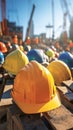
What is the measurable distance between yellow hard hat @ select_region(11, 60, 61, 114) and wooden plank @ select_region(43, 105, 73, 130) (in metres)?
0.08

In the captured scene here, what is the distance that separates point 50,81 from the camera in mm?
3053

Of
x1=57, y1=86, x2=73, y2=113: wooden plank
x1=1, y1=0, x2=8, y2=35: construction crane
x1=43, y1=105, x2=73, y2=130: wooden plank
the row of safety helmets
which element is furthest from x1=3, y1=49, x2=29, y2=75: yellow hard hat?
x1=1, y1=0, x2=8, y2=35: construction crane

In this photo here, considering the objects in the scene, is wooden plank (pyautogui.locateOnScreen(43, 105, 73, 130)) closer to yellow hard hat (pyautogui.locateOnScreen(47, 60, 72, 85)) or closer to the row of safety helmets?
the row of safety helmets

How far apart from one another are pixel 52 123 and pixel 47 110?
0.28 meters

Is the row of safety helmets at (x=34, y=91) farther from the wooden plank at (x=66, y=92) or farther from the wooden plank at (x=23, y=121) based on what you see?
the wooden plank at (x=66, y=92)

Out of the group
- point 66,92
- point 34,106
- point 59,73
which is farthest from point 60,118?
point 59,73

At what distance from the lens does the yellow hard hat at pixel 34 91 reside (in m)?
2.90

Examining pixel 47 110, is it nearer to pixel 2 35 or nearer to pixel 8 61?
pixel 8 61

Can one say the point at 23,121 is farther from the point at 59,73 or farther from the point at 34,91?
the point at 59,73

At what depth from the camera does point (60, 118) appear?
2.75 m

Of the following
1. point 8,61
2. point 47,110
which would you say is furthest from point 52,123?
point 8,61

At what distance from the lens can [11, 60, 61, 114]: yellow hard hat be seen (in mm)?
2896

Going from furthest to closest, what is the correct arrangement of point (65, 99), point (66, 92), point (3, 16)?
point (3, 16) → point (66, 92) → point (65, 99)

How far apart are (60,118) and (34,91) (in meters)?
0.48
